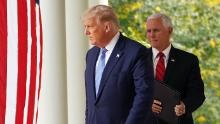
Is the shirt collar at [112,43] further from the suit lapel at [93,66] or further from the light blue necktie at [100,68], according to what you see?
the suit lapel at [93,66]

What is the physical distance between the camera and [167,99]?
498cm

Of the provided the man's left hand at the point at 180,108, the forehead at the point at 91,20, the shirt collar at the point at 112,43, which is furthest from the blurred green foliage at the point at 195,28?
the forehead at the point at 91,20

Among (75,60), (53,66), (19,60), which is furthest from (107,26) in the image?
(75,60)

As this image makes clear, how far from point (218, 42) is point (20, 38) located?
6882 mm

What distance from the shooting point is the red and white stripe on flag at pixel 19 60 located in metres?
3.08

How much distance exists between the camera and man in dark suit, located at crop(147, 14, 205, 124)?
5086 mm

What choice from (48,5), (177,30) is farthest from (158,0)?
(48,5)

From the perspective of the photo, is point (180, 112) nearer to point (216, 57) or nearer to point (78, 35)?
point (78, 35)

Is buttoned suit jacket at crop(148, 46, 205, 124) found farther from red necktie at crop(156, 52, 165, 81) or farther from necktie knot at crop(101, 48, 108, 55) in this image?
necktie knot at crop(101, 48, 108, 55)

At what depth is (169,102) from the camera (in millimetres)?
5008

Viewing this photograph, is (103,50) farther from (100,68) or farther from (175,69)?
(175,69)

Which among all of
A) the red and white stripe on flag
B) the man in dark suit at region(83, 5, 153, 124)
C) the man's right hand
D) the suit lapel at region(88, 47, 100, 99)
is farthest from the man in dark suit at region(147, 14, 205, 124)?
the red and white stripe on flag

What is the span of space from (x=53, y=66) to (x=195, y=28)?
14.5 ft

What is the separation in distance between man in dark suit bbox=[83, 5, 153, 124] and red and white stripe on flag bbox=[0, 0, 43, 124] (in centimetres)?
68
